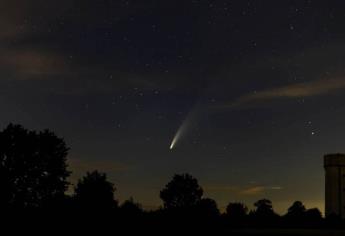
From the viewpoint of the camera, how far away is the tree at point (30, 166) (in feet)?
200

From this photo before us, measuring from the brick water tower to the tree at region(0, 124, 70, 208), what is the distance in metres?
110

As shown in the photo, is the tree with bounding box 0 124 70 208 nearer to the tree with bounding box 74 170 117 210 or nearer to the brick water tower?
the tree with bounding box 74 170 117 210

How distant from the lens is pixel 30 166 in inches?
Answer: 2467

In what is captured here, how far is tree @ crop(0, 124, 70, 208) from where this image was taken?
200ft

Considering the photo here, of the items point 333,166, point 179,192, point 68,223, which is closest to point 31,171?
point 68,223

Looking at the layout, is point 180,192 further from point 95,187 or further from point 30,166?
point 30,166

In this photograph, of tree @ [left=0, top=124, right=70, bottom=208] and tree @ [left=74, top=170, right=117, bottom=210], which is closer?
tree @ [left=0, top=124, right=70, bottom=208]

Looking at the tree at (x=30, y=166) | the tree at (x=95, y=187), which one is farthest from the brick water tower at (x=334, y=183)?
the tree at (x=30, y=166)

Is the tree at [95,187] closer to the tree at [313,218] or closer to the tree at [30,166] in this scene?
the tree at [30,166]

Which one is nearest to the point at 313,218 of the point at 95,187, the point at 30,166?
the point at 95,187

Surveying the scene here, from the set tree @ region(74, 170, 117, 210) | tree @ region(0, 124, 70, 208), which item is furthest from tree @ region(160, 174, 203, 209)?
tree @ region(0, 124, 70, 208)

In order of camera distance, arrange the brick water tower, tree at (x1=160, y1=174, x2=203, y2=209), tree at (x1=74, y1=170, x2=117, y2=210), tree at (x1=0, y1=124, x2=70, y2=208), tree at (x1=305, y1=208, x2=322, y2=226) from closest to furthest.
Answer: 1. tree at (x1=0, y1=124, x2=70, y2=208)
2. tree at (x1=74, y1=170, x2=117, y2=210)
3. tree at (x1=305, y1=208, x2=322, y2=226)
4. tree at (x1=160, y1=174, x2=203, y2=209)
5. the brick water tower

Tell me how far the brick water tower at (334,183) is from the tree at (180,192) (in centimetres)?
4240

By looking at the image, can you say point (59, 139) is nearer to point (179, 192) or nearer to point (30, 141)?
point (30, 141)
